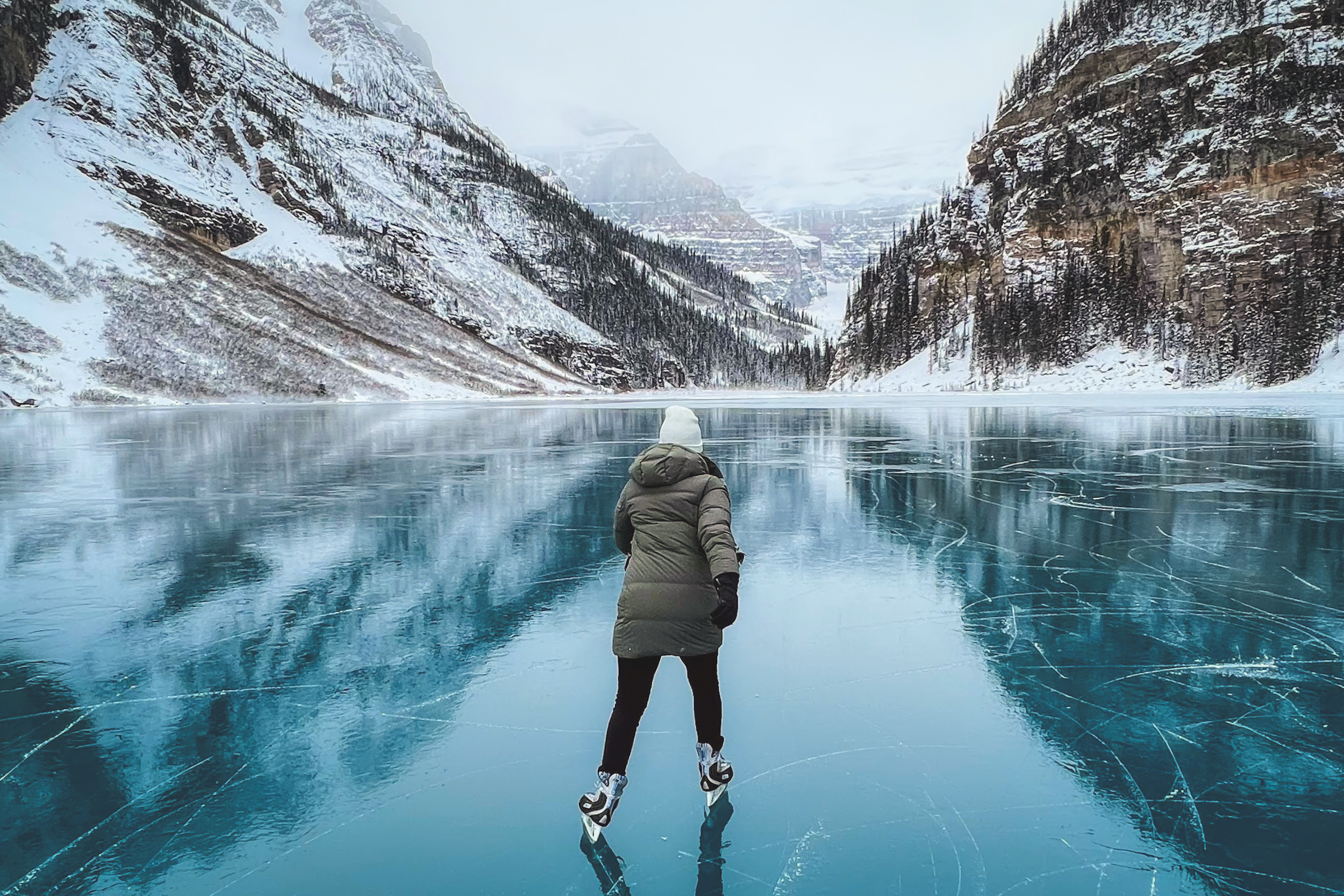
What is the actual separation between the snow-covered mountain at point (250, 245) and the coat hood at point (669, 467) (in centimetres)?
7731

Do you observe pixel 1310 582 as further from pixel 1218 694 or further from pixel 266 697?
pixel 266 697

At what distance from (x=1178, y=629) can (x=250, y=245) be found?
10884 centimetres

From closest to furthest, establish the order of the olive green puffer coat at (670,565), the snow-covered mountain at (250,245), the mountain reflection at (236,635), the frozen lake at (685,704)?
the frozen lake at (685,704)
the olive green puffer coat at (670,565)
the mountain reflection at (236,635)
the snow-covered mountain at (250,245)

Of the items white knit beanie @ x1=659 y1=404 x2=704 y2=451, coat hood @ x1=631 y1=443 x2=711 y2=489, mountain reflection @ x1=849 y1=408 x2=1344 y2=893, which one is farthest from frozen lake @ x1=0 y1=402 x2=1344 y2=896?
white knit beanie @ x1=659 y1=404 x2=704 y2=451

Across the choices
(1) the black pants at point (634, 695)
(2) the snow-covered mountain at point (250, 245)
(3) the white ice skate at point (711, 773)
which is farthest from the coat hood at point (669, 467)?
(2) the snow-covered mountain at point (250, 245)

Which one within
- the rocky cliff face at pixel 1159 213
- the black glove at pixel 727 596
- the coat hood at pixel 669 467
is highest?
the rocky cliff face at pixel 1159 213

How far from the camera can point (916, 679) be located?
5.34 meters

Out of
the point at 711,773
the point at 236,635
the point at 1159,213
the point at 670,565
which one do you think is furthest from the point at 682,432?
→ the point at 1159,213

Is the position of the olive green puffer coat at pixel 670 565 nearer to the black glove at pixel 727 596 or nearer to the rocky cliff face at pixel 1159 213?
the black glove at pixel 727 596

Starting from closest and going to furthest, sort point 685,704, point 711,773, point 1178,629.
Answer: point 711,773, point 685,704, point 1178,629

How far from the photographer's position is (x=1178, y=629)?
6.33m

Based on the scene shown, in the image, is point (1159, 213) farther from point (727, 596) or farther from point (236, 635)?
point (727, 596)

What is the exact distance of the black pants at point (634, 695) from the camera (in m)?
3.66

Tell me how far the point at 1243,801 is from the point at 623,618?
3070 millimetres
